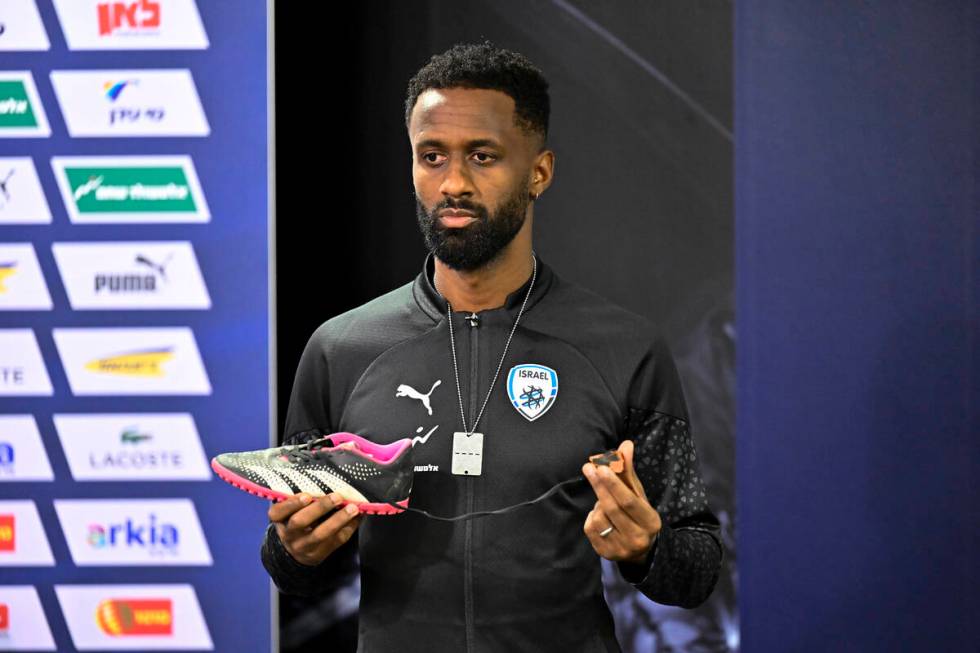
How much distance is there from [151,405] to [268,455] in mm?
1269

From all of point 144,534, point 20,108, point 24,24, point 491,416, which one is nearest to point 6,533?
point 144,534

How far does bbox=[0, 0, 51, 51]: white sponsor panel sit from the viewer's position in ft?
8.66

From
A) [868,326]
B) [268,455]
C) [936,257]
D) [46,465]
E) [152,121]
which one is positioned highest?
[152,121]

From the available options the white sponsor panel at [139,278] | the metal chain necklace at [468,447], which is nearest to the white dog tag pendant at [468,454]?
the metal chain necklace at [468,447]

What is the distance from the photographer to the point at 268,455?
1.48 metres

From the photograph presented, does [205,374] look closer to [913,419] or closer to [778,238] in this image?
[778,238]

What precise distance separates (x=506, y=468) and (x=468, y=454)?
0.06 metres

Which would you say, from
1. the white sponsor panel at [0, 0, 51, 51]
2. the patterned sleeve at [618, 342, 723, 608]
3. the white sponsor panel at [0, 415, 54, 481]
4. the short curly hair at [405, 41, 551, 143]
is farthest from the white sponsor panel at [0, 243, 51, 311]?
the patterned sleeve at [618, 342, 723, 608]

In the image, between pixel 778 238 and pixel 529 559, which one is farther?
pixel 778 238

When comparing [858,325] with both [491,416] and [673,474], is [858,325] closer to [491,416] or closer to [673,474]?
[673,474]

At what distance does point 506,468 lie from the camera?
148 cm

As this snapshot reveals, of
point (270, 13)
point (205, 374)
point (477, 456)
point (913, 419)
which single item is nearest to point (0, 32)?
point (270, 13)

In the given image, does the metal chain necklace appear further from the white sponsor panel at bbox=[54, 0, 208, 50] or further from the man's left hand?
the white sponsor panel at bbox=[54, 0, 208, 50]

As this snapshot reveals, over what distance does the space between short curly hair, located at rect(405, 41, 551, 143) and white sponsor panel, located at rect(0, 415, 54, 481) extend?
1.64m
